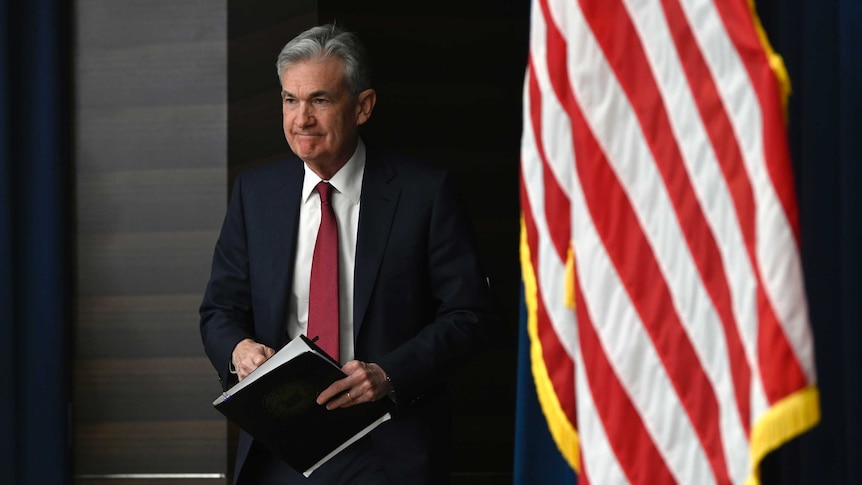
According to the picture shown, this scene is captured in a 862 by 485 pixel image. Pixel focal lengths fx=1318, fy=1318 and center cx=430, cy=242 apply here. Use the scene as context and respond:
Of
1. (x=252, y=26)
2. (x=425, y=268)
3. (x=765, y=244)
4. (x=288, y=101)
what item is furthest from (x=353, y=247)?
(x=252, y=26)

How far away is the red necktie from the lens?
2.74 meters

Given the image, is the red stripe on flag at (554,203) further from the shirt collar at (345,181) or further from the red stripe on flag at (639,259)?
the shirt collar at (345,181)

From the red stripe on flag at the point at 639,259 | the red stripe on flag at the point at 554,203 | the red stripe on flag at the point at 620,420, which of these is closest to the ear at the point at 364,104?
the red stripe on flag at the point at 554,203

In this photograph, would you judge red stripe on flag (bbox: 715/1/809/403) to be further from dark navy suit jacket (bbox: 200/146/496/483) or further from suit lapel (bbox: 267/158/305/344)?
suit lapel (bbox: 267/158/305/344)

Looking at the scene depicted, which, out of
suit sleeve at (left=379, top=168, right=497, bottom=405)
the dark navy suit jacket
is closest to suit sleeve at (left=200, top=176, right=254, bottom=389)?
the dark navy suit jacket

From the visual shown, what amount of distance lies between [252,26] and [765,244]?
9.73 feet

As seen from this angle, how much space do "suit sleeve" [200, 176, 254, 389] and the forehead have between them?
12.3 inches

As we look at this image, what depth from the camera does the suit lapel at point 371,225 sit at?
275 cm

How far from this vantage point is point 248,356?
2664 millimetres

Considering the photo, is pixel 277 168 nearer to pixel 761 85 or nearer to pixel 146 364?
pixel 761 85

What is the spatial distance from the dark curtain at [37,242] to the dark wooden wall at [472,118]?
1.09 metres

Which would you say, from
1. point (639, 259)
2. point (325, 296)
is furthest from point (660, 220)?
point (325, 296)

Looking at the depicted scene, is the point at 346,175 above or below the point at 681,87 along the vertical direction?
below

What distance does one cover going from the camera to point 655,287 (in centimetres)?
209
